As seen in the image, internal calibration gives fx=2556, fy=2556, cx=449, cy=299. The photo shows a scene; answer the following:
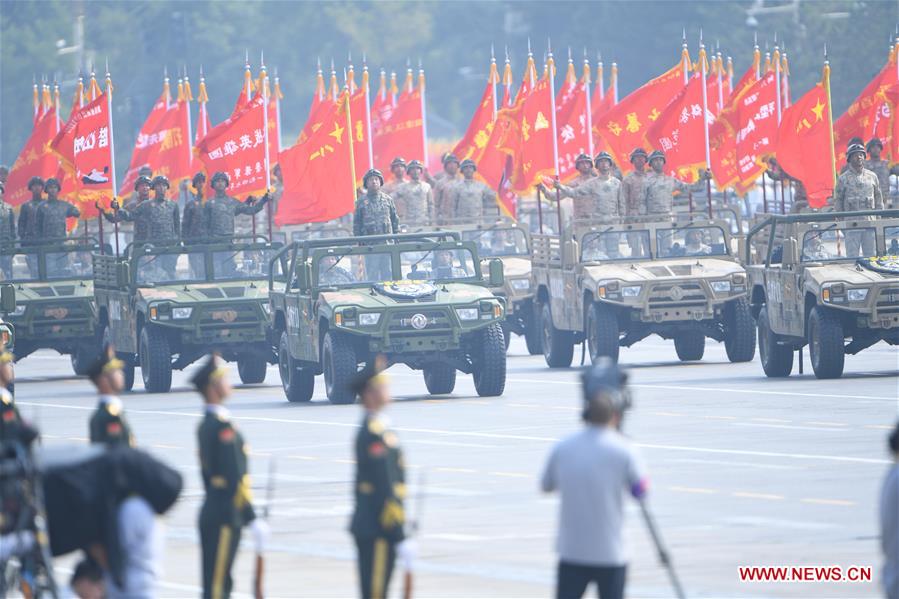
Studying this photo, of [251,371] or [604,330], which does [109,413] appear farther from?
[251,371]

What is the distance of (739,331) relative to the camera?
1142 inches

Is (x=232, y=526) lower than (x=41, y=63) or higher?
lower

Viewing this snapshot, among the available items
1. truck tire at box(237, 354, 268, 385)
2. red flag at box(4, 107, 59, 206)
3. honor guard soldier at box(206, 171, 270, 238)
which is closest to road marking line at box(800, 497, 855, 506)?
truck tire at box(237, 354, 268, 385)

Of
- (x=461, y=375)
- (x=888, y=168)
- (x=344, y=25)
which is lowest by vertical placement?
(x=461, y=375)

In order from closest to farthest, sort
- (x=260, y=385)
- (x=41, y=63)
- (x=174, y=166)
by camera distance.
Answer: (x=260, y=385) → (x=174, y=166) → (x=41, y=63)

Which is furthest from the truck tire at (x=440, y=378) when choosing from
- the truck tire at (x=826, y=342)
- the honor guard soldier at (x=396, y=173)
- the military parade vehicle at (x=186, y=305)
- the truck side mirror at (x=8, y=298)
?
the honor guard soldier at (x=396, y=173)

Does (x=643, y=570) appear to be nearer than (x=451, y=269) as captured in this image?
Yes

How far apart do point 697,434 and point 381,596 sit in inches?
404

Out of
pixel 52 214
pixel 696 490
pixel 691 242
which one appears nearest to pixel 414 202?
pixel 52 214

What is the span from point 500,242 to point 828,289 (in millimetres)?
10090

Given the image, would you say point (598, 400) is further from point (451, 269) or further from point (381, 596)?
point (451, 269)

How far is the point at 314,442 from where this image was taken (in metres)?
21.1

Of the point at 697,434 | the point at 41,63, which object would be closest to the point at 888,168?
the point at 697,434

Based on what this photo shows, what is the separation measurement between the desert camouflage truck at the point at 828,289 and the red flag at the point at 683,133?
8363mm
